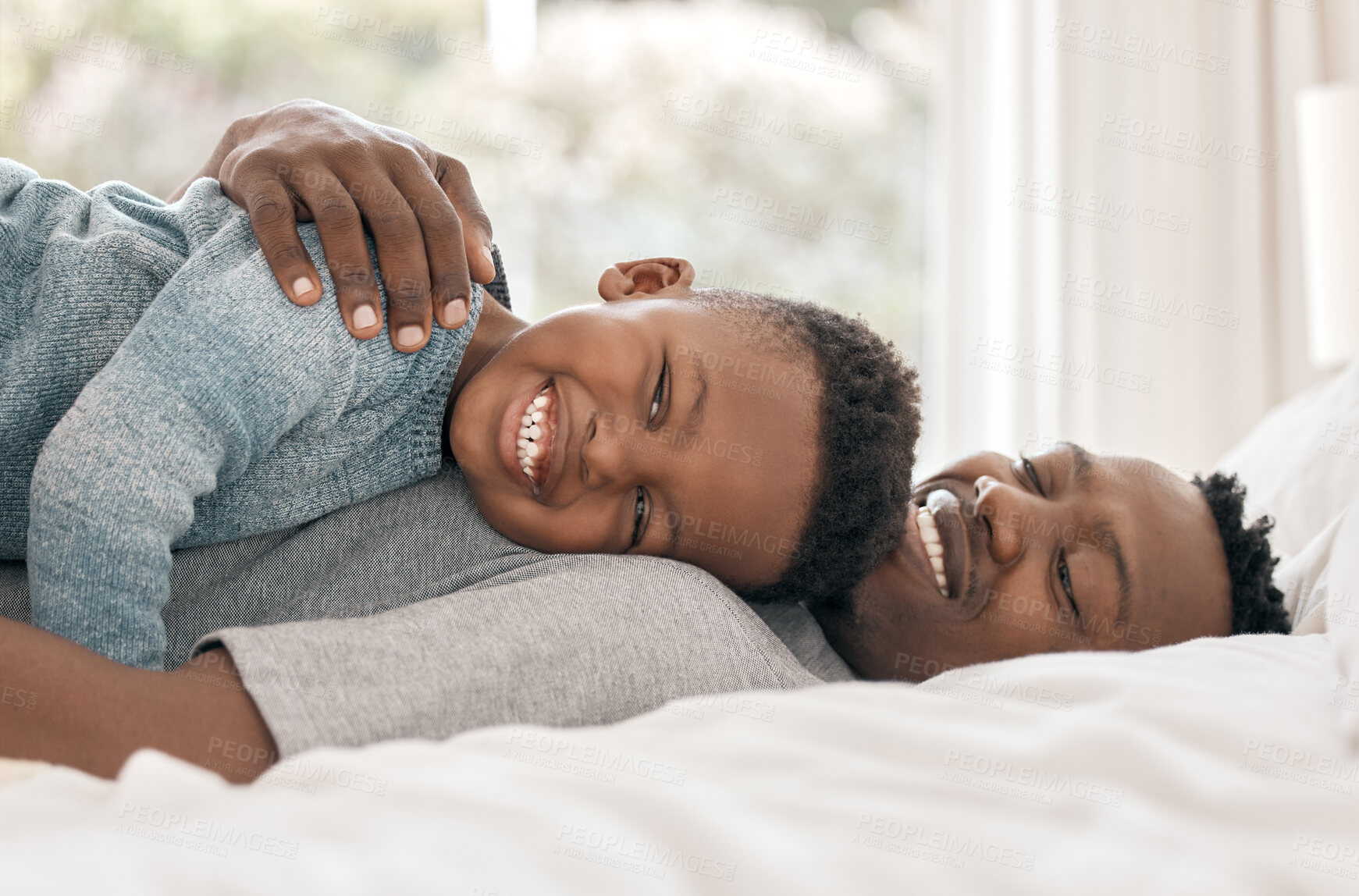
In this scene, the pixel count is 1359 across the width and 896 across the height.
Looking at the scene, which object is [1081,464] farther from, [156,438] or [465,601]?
[156,438]

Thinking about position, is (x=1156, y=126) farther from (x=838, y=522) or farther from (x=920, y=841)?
(x=920, y=841)

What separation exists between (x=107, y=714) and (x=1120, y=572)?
87cm

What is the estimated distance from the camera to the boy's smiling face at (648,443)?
0.94 metres

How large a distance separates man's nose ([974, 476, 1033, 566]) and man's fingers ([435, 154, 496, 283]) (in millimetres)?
556

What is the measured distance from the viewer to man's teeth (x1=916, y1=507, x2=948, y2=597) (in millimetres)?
1049

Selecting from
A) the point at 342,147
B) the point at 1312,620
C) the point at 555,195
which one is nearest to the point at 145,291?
the point at 342,147

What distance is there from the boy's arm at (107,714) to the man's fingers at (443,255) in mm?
392

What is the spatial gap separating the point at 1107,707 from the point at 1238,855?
132 millimetres

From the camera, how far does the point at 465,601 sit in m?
0.73

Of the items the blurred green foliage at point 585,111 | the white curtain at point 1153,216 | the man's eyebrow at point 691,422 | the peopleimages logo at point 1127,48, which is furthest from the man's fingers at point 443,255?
the peopleimages logo at point 1127,48

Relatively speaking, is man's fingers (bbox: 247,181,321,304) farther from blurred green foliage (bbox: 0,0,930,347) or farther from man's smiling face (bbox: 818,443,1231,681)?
blurred green foliage (bbox: 0,0,930,347)

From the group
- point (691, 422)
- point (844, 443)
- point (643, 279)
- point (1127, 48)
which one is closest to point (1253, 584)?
point (844, 443)

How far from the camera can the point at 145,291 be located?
88cm

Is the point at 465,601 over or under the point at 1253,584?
over
